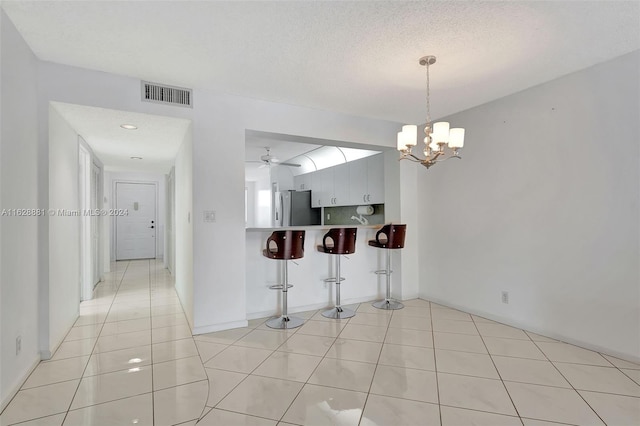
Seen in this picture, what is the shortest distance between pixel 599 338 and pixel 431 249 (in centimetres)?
192

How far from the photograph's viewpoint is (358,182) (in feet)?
18.6

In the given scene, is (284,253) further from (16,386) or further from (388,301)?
(16,386)

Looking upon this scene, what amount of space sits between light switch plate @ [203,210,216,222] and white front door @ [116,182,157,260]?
6164mm

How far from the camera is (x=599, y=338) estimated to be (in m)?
2.71

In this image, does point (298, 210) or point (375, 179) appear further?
point (298, 210)

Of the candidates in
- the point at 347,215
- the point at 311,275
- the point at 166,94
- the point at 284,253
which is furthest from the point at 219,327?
the point at 347,215

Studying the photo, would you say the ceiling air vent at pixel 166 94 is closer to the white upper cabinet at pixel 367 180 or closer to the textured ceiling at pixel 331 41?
the textured ceiling at pixel 331 41

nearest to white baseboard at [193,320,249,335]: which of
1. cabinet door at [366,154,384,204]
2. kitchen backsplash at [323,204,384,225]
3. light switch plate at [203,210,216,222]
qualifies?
light switch plate at [203,210,216,222]

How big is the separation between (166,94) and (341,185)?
3638mm

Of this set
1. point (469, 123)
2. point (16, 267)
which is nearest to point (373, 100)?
point (469, 123)

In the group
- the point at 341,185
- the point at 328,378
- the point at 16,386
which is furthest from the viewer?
the point at 341,185

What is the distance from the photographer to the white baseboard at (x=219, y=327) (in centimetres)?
322

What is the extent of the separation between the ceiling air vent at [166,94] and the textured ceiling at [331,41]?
0.26ft

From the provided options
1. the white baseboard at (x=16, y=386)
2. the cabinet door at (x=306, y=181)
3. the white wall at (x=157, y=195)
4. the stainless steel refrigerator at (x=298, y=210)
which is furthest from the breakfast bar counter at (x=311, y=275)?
the white wall at (x=157, y=195)
